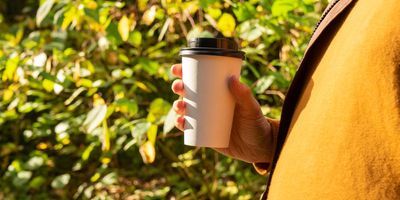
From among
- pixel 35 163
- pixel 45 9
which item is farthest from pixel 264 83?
pixel 35 163

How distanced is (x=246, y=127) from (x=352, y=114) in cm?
42

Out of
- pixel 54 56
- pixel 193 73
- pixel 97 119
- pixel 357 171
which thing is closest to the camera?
pixel 357 171

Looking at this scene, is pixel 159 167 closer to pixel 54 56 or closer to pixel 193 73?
pixel 54 56

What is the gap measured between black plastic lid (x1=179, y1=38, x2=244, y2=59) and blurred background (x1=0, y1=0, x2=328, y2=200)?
2.90 feet

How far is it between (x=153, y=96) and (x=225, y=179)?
0.54 meters

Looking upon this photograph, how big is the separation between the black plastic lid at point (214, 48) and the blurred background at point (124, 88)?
884 mm

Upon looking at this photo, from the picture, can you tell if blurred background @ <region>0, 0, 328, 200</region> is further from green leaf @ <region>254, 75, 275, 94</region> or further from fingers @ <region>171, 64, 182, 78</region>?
fingers @ <region>171, 64, 182, 78</region>

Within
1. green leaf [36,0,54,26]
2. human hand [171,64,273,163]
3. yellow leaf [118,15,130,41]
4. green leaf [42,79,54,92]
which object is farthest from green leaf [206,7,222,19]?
human hand [171,64,273,163]

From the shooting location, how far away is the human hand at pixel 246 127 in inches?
44.3

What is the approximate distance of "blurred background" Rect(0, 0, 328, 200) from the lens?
221cm

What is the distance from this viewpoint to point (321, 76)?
0.88 m

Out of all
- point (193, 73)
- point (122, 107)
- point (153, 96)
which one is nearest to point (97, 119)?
point (122, 107)

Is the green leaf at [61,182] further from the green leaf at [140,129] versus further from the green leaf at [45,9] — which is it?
the green leaf at [45,9]

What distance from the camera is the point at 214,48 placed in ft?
3.36
